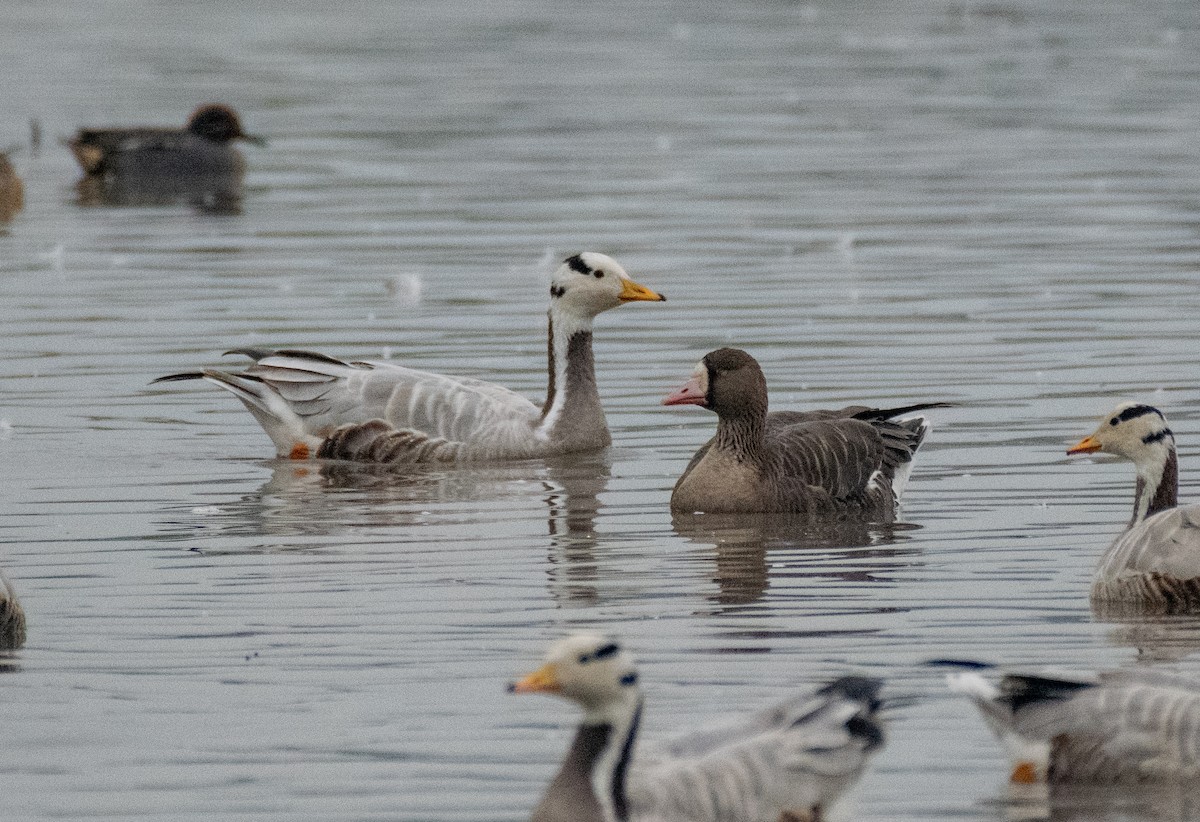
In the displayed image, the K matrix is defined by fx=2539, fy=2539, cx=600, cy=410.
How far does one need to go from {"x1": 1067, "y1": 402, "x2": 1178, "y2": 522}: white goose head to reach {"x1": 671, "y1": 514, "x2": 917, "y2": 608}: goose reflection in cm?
120

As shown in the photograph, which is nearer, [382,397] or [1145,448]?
[1145,448]

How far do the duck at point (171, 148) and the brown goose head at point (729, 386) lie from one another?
63.8ft

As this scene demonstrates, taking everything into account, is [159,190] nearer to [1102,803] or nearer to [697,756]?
[1102,803]

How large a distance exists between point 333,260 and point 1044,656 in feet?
50.5

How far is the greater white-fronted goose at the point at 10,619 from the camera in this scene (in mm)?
10797

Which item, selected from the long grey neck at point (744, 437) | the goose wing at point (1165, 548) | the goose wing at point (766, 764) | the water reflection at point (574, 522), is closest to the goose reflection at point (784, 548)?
the long grey neck at point (744, 437)

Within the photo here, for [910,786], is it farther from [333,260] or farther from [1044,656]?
[333,260]

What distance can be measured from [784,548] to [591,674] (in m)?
5.76

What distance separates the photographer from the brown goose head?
46.2ft

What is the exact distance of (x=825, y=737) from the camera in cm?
788

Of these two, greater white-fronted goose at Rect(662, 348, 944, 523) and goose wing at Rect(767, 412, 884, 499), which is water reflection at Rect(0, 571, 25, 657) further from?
goose wing at Rect(767, 412, 884, 499)

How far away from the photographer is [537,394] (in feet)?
59.5

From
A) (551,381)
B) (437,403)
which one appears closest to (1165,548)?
(551,381)

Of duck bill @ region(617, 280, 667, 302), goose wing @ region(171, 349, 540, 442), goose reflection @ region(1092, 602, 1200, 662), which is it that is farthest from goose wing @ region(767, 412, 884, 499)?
goose reflection @ region(1092, 602, 1200, 662)
